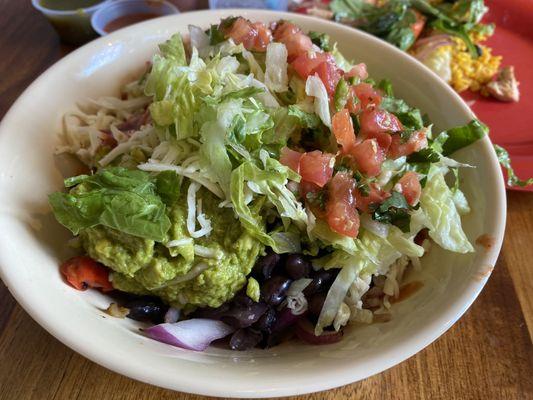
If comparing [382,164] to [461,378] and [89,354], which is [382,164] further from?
[89,354]

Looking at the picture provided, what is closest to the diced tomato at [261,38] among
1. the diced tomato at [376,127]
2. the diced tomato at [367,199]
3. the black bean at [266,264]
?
the diced tomato at [376,127]

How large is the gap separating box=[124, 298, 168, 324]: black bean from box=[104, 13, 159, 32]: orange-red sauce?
1911 mm

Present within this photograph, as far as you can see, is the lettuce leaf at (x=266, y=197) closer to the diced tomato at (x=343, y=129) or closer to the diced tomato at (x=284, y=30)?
the diced tomato at (x=343, y=129)

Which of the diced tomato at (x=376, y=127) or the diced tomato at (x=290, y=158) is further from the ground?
the diced tomato at (x=376, y=127)

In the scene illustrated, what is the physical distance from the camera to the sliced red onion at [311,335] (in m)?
1.57

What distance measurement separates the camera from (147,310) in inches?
63.2

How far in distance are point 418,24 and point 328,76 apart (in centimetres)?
188

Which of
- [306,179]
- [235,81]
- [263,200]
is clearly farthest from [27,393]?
[235,81]

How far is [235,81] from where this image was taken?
1.70 meters

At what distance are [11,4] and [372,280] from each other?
2.98 meters

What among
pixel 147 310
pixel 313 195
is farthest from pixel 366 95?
pixel 147 310

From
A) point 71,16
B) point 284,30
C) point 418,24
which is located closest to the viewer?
point 284,30

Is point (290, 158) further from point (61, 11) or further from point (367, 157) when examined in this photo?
point (61, 11)

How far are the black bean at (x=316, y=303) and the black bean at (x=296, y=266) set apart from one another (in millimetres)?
98
